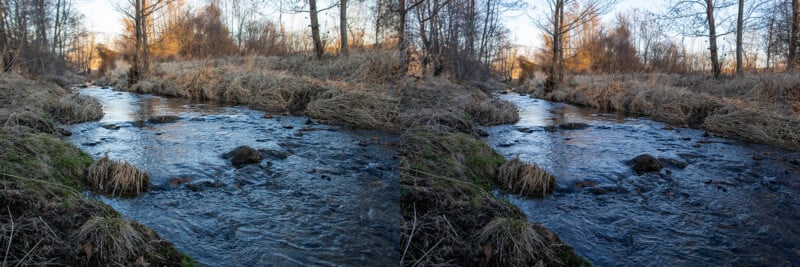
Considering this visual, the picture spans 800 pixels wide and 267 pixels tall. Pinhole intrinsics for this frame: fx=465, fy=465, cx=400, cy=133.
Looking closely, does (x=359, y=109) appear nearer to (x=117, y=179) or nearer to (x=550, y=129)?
(x=550, y=129)

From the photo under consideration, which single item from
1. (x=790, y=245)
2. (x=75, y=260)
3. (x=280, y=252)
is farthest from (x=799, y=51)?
(x=75, y=260)

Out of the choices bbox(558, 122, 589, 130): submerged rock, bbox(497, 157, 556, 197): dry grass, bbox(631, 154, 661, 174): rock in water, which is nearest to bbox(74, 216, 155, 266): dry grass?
bbox(497, 157, 556, 197): dry grass

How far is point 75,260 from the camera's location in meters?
2.75

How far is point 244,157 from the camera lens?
5449mm

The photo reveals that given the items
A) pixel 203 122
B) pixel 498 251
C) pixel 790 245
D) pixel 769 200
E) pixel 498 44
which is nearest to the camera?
pixel 498 251

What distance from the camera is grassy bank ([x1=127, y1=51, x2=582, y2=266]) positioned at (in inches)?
123

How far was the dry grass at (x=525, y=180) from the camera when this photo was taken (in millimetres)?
4746

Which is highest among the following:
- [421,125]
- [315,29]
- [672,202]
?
[315,29]

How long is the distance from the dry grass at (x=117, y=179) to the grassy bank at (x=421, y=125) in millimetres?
2495

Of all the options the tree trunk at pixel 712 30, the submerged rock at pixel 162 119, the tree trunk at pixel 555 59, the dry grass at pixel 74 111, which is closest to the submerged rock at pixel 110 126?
the submerged rock at pixel 162 119

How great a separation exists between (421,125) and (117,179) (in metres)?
4.37

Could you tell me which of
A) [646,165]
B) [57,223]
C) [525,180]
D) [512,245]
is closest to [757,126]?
[646,165]

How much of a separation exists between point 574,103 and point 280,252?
14.4m

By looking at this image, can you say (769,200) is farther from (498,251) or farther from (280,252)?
(280,252)
